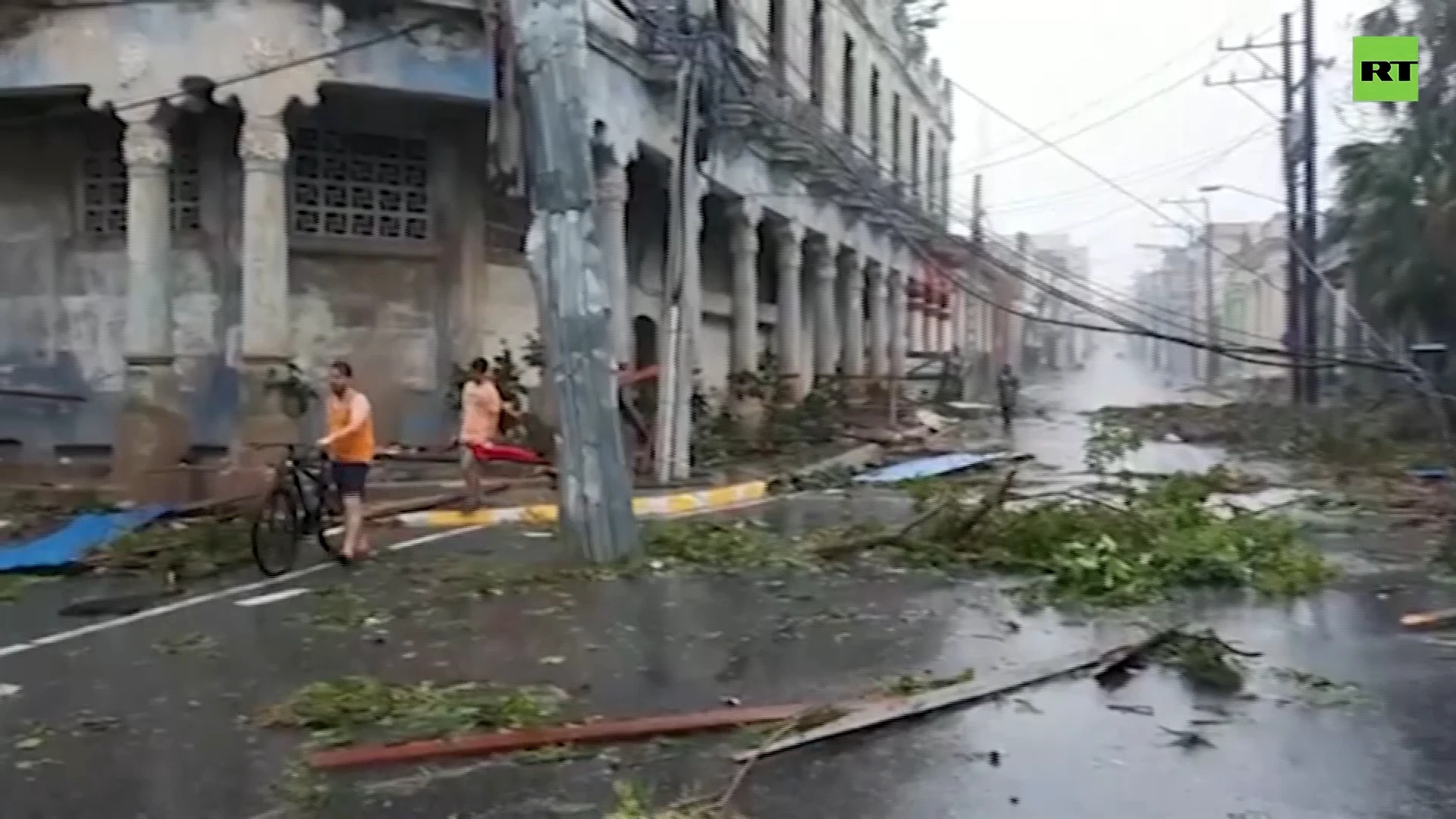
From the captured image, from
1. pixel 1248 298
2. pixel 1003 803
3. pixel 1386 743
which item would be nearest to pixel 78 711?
pixel 1003 803

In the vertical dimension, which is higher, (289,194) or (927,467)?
(289,194)

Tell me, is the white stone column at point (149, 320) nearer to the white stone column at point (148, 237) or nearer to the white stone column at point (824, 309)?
the white stone column at point (148, 237)

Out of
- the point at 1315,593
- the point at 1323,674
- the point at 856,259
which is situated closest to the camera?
the point at 1323,674

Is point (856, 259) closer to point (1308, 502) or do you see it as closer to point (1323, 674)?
point (1308, 502)

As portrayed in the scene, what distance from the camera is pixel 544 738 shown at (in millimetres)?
6617

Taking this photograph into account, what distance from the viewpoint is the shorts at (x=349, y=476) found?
12.7m

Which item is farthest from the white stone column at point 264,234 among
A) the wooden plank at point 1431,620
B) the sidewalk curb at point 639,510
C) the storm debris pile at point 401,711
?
the wooden plank at point 1431,620

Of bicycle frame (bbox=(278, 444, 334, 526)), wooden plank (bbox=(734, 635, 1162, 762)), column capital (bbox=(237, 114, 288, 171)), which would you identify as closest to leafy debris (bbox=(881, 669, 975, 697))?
wooden plank (bbox=(734, 635, 1162, 762))

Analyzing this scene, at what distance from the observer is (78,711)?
24.7 feet

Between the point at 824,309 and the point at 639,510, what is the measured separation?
18.1m

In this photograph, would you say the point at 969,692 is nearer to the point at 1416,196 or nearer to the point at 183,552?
the point at 183,552

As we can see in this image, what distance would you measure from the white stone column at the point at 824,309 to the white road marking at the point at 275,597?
23.2m

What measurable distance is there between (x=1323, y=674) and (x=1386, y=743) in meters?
1.52

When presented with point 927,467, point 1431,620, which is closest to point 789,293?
point 927,467
